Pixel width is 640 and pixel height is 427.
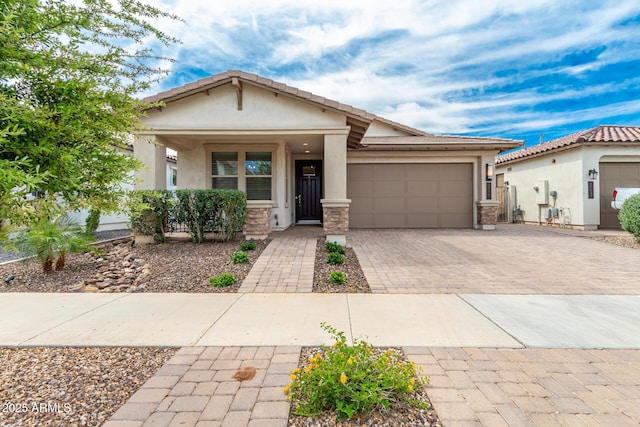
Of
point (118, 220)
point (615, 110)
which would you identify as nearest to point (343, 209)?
point (118, 220)

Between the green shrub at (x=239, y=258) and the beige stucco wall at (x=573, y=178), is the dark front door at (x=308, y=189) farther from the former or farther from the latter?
the beige stucco wall at (x=573, y=178)

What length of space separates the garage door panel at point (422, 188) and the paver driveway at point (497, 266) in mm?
3222

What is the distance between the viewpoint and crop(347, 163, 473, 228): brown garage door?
12.1 metres

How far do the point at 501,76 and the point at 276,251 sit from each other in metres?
15.9

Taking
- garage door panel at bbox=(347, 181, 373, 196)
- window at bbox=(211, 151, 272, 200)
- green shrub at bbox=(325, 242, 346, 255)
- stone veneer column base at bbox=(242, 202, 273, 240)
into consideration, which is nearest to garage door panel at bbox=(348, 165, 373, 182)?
garage door panel at bbox=(347, 181, 373, 196)

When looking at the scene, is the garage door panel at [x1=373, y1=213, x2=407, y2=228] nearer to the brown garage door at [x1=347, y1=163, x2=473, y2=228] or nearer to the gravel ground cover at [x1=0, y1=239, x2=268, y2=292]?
the brown garage door at [x1=347, y1=163, x2=473, y2=228]

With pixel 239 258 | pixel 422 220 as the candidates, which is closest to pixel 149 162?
pixel 239 258

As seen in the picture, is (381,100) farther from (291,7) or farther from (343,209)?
(343,209)

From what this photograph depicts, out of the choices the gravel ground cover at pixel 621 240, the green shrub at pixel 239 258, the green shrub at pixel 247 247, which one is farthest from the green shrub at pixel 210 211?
the gravel ground cover at pixel 621 240

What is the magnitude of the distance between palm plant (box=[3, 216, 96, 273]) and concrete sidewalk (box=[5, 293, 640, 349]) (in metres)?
1.02

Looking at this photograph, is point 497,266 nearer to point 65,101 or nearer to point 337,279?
point 337,279

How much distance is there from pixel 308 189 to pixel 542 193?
10.6 m

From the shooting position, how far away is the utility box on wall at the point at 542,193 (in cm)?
1370

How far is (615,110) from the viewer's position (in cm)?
1870
